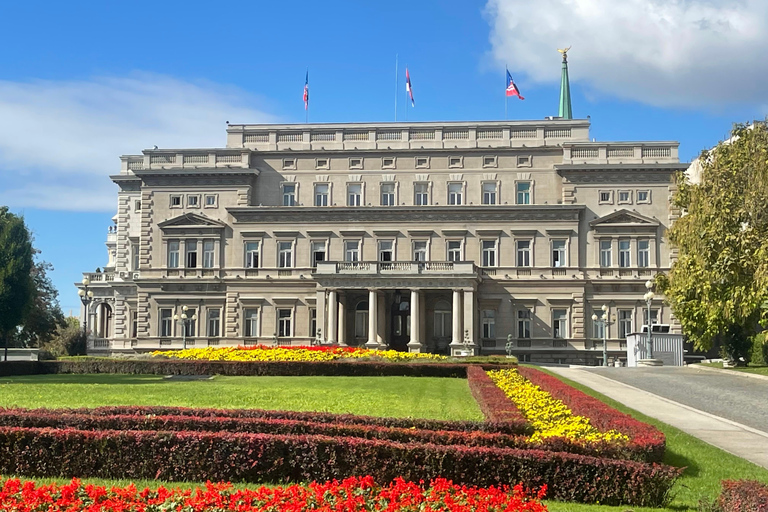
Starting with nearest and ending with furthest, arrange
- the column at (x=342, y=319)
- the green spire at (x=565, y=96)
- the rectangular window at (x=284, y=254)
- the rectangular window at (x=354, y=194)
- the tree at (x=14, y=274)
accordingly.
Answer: the tree at (x=14, y=274) → the column at (x=342, y=319) → the rectangular window at (x=284, y=254) → the rectangular window at (x=354, y=194) → the green spire at (x=565, y=96)

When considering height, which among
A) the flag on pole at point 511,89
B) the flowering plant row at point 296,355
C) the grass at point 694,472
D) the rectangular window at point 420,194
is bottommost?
the grass at point 694,472

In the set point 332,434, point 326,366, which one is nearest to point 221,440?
point 332,434

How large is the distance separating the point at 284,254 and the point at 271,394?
37.4 metres

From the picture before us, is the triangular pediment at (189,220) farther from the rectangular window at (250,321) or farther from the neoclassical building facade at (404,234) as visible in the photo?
the rectangular window at (250,321)

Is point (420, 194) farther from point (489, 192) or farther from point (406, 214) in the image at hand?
point (489, 192)

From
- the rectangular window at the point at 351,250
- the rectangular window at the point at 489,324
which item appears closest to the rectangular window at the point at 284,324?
the rectangular window at the point at 351,250

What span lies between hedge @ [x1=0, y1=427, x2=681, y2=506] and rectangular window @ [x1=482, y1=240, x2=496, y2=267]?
50361 millimetres

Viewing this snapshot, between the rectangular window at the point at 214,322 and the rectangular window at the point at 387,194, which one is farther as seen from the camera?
the rectangular window at the point at 387,194

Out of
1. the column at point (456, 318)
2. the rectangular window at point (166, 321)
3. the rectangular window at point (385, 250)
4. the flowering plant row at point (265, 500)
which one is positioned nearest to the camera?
the flowering plant row at point (265, 500)

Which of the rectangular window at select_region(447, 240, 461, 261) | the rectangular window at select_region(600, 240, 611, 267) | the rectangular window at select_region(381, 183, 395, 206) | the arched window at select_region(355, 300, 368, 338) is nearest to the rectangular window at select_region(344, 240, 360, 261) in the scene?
the arched window at select_region(355, 300, 368, 338)

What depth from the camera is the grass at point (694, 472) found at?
12.9 m

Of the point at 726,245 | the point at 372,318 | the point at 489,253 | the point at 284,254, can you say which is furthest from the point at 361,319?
the point at 726,245

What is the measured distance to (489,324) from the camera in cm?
6322

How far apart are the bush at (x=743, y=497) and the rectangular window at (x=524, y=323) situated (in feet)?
171
